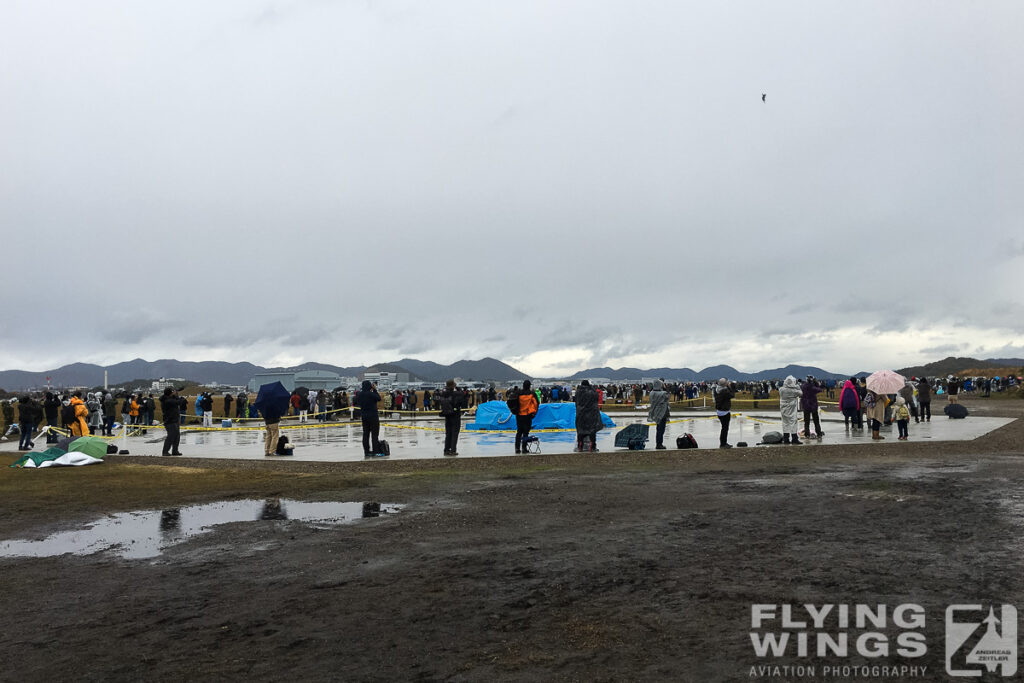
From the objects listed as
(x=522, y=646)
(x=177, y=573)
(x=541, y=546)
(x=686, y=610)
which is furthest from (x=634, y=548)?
(x=177, y=573)

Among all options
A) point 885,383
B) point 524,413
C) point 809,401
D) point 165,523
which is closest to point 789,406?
point 809,401

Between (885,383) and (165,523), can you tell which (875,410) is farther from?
(165,523)

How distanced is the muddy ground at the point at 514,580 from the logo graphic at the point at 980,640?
0.34 ft

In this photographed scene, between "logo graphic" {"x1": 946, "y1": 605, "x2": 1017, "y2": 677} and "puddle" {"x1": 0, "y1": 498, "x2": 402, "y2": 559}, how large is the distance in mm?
7207

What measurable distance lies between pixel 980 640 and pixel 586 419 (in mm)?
14664

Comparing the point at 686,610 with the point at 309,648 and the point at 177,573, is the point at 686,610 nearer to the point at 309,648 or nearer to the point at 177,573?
the point at 309,648

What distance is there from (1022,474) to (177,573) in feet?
44.7

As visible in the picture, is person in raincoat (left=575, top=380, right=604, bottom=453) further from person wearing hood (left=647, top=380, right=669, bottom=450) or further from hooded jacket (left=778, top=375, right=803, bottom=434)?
hooded jacket (left=778, top=375, right=803, bottom=434)

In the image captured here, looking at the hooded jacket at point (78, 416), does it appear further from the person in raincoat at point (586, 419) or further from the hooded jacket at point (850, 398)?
the hooded jacket at point (850, 398)

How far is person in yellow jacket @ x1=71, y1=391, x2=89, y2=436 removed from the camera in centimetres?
2258

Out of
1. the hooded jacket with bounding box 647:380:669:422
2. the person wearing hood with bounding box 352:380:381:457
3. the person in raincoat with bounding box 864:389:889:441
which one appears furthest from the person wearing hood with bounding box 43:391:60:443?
the person in raincoat with bounding box 864:389:889:441

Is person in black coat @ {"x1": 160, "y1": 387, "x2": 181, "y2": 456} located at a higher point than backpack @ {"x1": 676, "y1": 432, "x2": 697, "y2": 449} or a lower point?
higher

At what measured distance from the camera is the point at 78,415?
2295 cm

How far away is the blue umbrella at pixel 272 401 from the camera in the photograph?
19.4m
